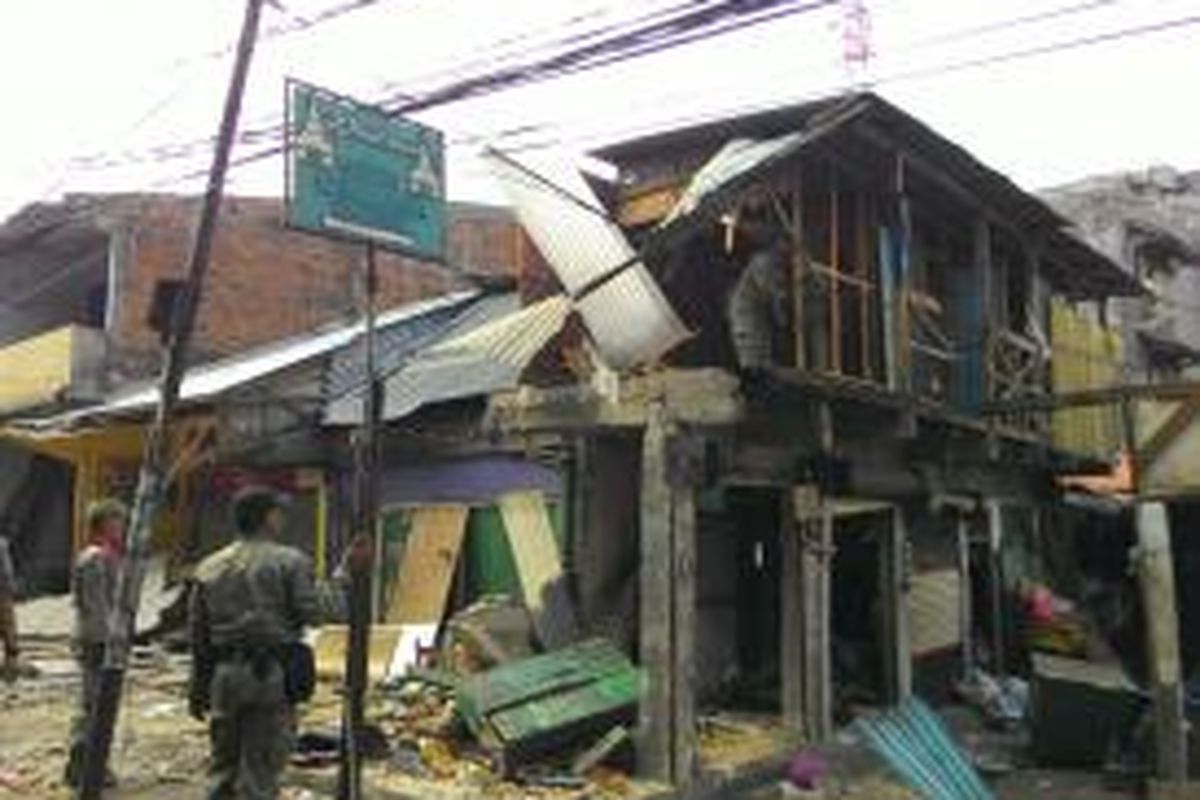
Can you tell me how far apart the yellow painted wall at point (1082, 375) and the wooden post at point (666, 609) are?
27.9ft

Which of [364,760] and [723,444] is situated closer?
[364,760]

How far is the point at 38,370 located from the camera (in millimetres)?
26594

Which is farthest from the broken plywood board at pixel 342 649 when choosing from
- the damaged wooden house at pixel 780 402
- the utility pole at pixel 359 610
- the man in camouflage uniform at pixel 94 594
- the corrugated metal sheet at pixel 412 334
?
the utility pole at pixel 359 610

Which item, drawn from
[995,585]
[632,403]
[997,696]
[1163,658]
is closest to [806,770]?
[1163,658]

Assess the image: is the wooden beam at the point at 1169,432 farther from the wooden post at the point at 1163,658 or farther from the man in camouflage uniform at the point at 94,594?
the man in camouflage uniform at the point at 94,594

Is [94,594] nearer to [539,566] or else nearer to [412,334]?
[539,566]

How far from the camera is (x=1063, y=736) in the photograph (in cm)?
1537

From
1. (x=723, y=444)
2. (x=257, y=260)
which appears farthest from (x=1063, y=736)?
(x=257, y=260)

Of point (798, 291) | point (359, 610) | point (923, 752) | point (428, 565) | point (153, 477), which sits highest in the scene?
A: point (798, 291)

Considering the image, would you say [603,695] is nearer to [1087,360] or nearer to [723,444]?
[723,444]

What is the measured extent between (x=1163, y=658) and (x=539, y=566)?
608 cm

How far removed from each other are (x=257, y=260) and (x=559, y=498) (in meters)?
14.0

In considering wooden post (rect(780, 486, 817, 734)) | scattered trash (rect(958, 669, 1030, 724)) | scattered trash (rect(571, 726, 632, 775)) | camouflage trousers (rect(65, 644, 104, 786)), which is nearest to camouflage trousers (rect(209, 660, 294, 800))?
camouflage trousers (rect(65, 644, 104, 786))

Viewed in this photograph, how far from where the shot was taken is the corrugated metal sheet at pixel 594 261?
44.3 feet
